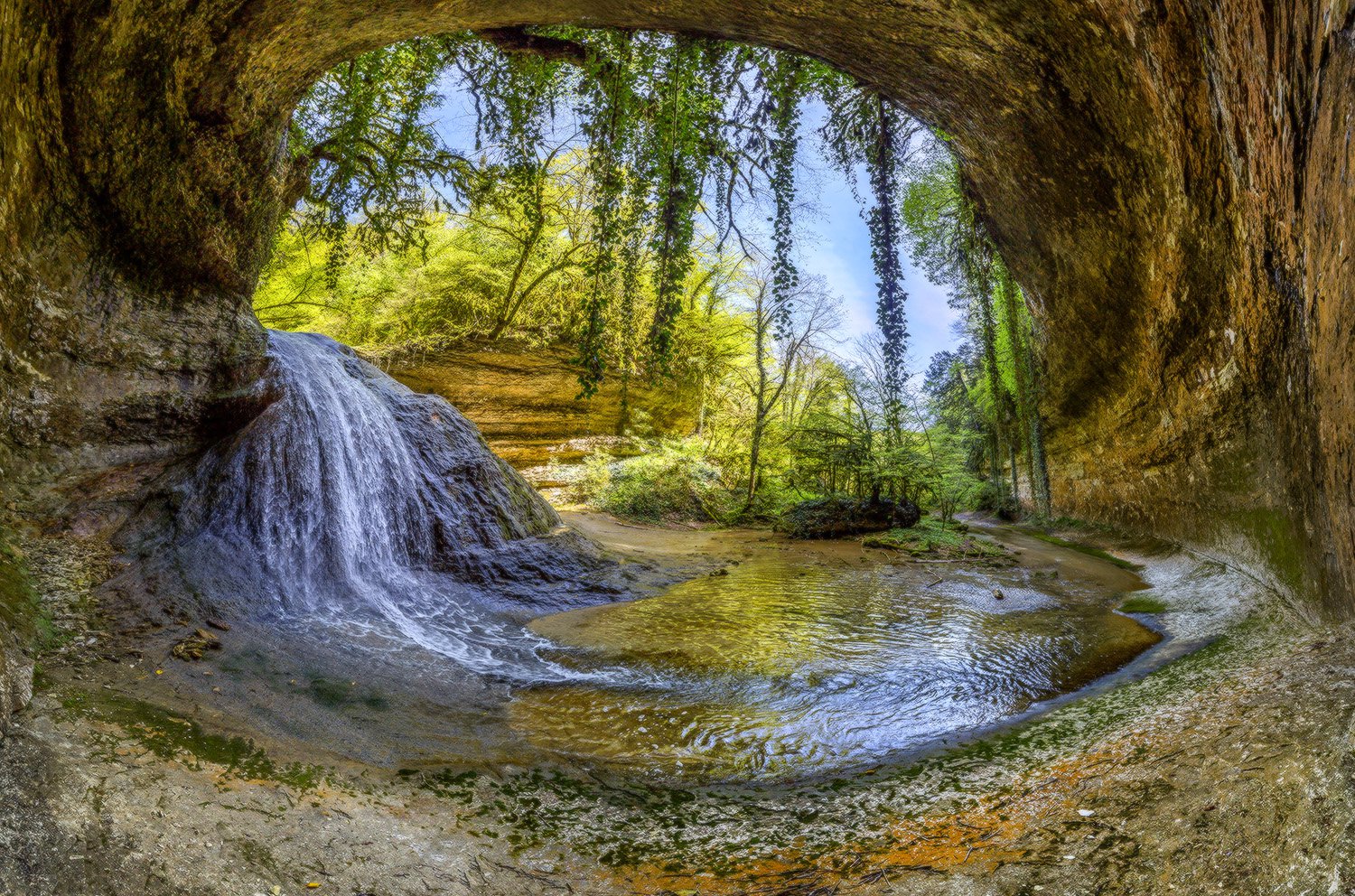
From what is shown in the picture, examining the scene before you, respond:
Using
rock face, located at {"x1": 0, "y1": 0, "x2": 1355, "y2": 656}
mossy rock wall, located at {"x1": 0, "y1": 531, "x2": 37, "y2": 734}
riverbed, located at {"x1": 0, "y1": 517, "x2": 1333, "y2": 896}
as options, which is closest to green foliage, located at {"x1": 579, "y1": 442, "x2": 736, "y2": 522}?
rock face, located at {"x1": 0, "y1": 0, "x2": 1355, "y2": 656}

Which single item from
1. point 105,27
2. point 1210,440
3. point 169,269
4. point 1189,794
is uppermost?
point 105,27

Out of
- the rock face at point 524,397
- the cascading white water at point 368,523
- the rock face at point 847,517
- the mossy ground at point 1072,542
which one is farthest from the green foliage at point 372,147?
the mossy ground at point 1072,542

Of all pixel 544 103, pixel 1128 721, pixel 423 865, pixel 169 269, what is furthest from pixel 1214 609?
pixel 169 269

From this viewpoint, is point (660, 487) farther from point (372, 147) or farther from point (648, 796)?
point (648, 796)

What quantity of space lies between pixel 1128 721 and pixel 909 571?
548 cm

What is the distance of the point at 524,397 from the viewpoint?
1730 centimetres

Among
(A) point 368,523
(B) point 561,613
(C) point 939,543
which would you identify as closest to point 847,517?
(C) point 939,543

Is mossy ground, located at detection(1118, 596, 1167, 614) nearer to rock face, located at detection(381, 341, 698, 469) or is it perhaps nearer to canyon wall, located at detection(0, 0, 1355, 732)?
canyon wall, located at detection(0, 0, 1355, 732)

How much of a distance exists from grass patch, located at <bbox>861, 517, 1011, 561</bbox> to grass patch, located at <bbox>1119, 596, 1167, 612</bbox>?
8.86ft

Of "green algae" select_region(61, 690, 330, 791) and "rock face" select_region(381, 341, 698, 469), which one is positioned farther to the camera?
"rock face" select_region(381, 341, 698, 469)

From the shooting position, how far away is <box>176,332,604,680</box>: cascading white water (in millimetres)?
4750

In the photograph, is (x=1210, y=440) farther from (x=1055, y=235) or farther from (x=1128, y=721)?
(x=1128, y=721)

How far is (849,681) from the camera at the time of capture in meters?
3.96

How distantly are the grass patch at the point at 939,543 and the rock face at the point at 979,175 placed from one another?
8.38 feet
